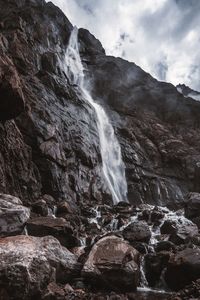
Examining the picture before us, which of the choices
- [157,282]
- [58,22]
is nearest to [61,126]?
[157,282]

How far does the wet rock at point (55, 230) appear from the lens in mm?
19734

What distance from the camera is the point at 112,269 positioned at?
15352mm

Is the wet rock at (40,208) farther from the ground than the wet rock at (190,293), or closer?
farther from the ground

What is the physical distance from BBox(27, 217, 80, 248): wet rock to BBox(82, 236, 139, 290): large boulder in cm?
352

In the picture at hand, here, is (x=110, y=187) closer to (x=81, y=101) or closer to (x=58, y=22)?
(x=81, y=101)

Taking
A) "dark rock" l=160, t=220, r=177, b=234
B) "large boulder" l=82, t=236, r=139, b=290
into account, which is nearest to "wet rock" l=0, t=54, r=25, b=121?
"large boulder" l=82, t=236, r=139, b=290

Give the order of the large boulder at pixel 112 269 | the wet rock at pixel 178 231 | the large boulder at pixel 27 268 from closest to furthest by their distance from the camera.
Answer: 1. the large boulder at pixel 27 268
2. the large boulder at pixel 112 269
3. the wet rock at pixel 178 231

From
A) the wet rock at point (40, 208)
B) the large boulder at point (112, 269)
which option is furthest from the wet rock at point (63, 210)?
the large boulder at point (112, 269)

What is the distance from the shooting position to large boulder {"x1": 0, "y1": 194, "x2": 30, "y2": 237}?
17.9 metres

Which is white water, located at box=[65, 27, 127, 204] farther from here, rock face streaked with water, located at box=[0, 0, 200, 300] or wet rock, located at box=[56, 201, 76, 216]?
wet rock, located at box=[56, 201, 76, 216]

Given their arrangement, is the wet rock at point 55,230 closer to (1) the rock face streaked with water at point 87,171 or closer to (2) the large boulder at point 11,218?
(1) the rock face streaked with water at point 87,171

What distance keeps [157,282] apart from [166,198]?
90.5ft

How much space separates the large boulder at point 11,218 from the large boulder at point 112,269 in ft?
14.0

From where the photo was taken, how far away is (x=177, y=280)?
1609cm
